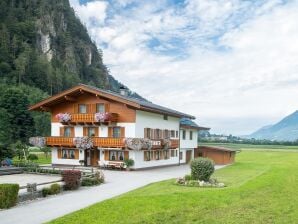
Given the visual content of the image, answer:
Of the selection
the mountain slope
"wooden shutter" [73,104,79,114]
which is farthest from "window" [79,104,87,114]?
the mountain slope

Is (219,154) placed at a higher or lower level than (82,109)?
lower

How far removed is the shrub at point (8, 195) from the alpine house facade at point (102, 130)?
21188 mm

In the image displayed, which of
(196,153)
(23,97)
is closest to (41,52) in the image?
(23,97)

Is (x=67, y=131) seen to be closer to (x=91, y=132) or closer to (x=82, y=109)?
(x=82, y=109)

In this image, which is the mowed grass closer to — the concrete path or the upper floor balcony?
the concrete path

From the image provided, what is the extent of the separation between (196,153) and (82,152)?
21.0 meters

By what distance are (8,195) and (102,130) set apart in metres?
25.2

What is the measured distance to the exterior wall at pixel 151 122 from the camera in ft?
140

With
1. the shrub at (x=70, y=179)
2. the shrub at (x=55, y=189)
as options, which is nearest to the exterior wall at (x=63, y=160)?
the shrub at (x=70, y=179)

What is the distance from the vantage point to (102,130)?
43.7m

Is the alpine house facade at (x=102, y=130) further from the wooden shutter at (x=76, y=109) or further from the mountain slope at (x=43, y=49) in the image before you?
the mountain slope at (x=43, y=49)

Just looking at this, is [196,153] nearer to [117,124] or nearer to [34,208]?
[117,124]

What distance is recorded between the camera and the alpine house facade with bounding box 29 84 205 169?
1644 inches

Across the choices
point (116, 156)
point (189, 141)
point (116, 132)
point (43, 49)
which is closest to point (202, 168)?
point (116, 156)
